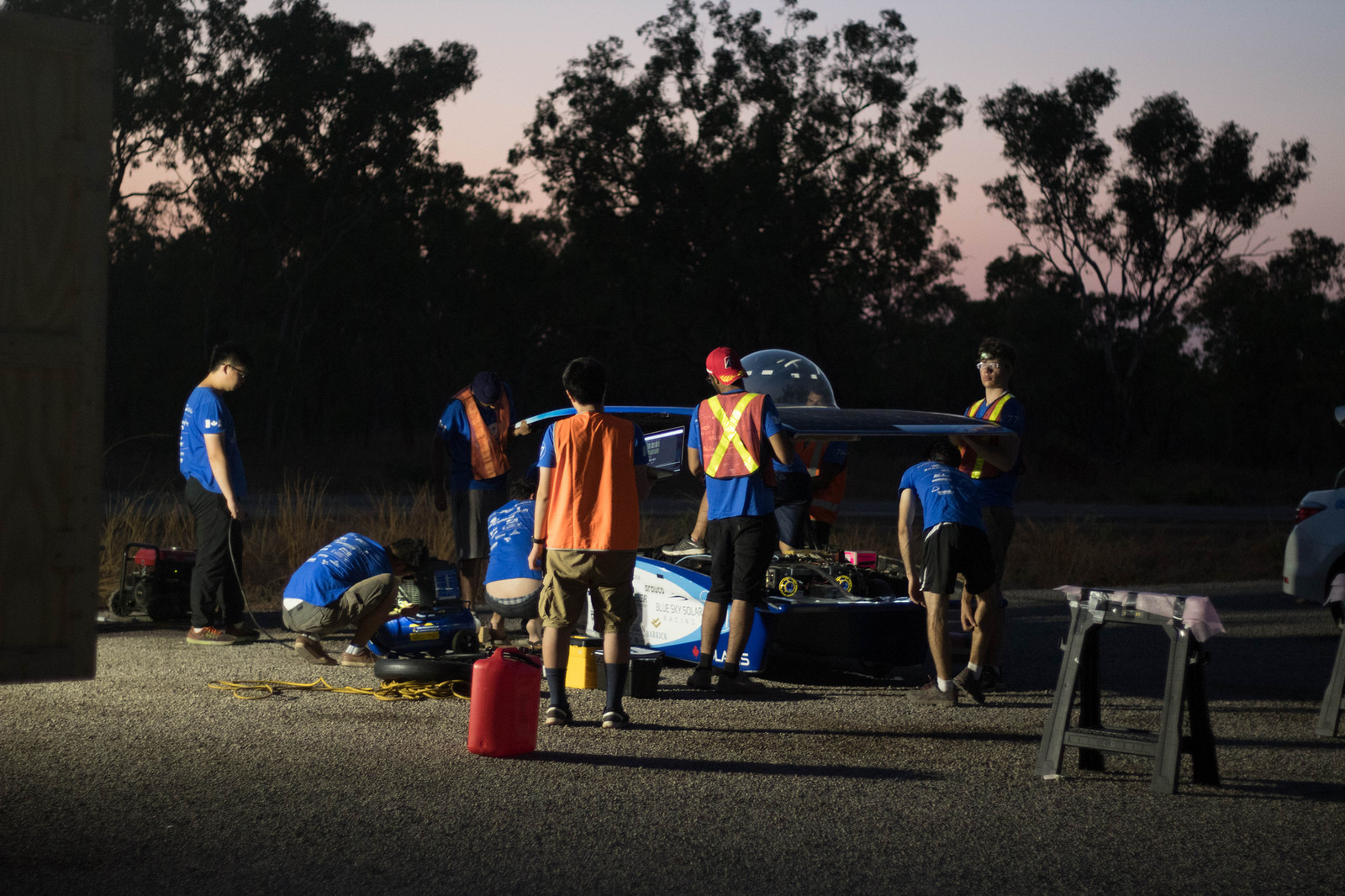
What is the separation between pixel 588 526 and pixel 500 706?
108cm

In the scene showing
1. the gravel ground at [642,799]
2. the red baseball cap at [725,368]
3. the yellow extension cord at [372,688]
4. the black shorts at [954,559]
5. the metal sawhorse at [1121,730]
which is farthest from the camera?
the red baseball cap at [725,368]

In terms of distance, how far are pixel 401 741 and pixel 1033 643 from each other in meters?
5.69

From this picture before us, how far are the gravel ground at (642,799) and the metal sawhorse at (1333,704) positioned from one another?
120 mm

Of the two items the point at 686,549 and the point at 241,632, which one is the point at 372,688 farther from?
the point at 686,549

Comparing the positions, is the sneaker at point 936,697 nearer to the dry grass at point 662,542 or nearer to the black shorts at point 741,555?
the black shorts at point 741,555

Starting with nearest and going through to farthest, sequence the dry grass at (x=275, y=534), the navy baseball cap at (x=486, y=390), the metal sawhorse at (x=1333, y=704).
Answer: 1. the metal sawhorse at (x=1333, y=704)
2. the navy baseball cap at (x=486, y=390)
3. the dry grass at (x=275, y=534)

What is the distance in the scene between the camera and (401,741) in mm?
6188

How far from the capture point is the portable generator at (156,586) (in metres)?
9.88

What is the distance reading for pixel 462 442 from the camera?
925 centimetres

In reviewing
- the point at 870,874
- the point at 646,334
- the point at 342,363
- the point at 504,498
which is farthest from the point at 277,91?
the point at 870,874


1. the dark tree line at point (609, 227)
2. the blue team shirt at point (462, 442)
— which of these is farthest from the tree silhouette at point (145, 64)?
the blue team shirt at point (462, 442)

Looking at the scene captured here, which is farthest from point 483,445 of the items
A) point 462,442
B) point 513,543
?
point 513,543

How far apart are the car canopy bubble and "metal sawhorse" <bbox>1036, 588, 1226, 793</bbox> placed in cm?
320

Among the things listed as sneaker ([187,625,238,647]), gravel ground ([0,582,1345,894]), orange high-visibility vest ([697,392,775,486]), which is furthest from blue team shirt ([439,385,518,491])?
orange high-visibility vest ([697,392,775,486])
